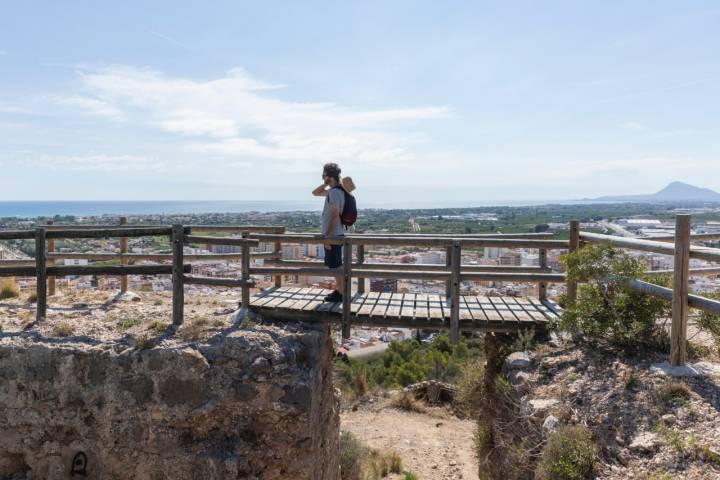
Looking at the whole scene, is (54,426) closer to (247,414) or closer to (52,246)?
(247,414)

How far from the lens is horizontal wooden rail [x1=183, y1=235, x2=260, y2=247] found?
7.18 meters

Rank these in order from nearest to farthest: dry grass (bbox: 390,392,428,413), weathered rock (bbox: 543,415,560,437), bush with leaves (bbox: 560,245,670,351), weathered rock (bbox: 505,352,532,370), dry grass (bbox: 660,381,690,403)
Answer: dry grass (bbox: 660,381,690,403) < weathered rock (bbox: 543,415,560,437) < bush with leaves (bbox: 560,245,670,351) < weathered rock (bbox: 505,352,532,370) < dry grass (bbox: 390,392,428,413)

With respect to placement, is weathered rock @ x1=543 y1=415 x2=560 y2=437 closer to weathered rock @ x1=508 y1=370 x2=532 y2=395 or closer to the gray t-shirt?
weathered rock @ x1=508 y1=370 x2=532 y2=395

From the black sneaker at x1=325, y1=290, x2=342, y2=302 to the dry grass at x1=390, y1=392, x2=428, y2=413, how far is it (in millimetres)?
6867

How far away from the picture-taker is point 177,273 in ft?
23.5

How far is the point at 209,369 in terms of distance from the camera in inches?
252

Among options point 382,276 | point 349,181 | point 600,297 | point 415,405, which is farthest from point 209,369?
point 415,405

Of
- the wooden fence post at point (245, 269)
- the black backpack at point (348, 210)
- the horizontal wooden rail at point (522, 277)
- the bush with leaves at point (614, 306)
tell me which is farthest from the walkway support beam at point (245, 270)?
the bush with leaves at point (614, 306)

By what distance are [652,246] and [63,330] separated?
23.6ft

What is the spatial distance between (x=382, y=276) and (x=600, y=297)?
2.88m

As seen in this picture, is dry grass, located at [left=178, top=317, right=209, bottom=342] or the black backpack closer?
dry grass, located at [left=178, top=317, right=209, bottom=342]

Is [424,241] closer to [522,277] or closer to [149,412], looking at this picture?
[522,277]

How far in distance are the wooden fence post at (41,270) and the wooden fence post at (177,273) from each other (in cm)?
178

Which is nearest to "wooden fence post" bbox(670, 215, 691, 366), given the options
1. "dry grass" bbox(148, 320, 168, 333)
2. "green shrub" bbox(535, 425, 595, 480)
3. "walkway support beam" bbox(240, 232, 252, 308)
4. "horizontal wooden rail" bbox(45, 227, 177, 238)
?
"green shrub" bbox(535, 425, 595, 480)
